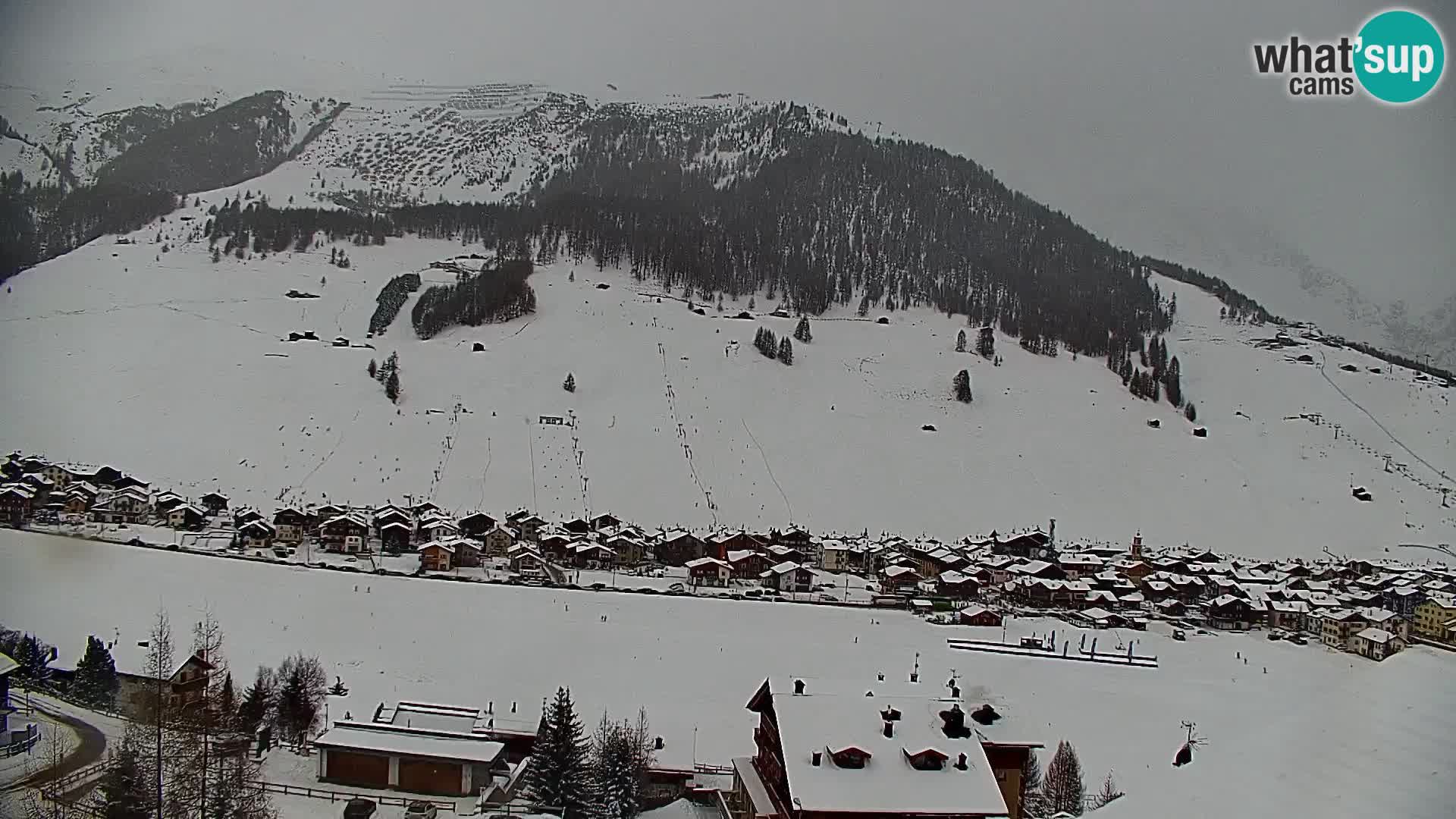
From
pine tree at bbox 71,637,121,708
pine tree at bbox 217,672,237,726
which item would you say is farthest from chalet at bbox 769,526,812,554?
pine tree at bbox 71,637,121,708

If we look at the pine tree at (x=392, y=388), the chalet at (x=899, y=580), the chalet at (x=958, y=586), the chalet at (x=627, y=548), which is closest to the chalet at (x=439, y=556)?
the chalet at (x=627, y=548)

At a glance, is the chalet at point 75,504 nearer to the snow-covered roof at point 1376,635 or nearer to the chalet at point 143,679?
the chalet at point 143,679

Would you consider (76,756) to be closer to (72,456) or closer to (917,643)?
(917,643)

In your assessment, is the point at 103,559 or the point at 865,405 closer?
the point at 103,559

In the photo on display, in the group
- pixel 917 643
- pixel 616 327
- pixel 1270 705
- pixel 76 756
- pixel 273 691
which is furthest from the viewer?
pixel 616 327

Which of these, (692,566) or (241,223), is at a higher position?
(241,223)

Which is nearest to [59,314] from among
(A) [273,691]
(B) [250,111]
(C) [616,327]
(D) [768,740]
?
(C) [616,327]

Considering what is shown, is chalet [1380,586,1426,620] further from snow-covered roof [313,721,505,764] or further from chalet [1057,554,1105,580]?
snow-covered roof [313,721,505,764]
